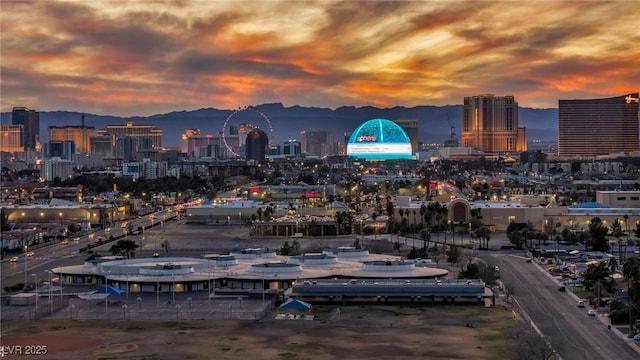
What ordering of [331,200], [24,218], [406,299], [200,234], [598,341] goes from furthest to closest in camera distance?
[331,200] < [24,218] < [200,234] < [406,299] < [598,341]

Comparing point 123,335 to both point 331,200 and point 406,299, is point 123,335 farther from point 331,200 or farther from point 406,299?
point 331,200


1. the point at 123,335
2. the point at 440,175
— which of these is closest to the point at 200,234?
the point at 123,335

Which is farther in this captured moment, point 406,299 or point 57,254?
point 57,254

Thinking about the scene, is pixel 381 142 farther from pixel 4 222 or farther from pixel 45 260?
pixel 45 260

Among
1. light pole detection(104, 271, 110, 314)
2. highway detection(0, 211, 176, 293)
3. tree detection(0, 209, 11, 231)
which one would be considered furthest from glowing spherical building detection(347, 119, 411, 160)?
light pole detection(104, 271, 110, 314)

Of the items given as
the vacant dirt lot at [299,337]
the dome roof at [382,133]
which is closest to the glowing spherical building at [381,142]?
the dome roof at [382,133]

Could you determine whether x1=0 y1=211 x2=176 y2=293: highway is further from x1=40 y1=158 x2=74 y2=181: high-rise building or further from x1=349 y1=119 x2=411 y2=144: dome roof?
x1=349 y1=119 x2=411 y2=144: dome roof

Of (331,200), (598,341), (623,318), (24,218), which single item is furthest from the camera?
(331,200)
